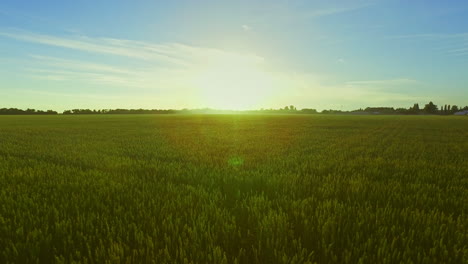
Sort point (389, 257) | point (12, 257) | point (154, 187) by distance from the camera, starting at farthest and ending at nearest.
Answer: point (154, 187) < point (12, 257) < point (389, 257)

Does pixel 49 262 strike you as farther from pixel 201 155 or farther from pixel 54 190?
pixel 201 155

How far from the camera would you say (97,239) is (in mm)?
3451

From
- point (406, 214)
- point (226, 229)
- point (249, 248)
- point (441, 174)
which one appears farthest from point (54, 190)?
point (441, 174)

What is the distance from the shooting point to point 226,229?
11.9 feet

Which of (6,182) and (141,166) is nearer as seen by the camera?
(6,182)

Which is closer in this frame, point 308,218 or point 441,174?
point 308,218

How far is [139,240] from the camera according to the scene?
10.8 ft

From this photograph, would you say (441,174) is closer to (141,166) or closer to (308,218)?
(308,218)

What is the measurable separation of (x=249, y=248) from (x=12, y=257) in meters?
2.73

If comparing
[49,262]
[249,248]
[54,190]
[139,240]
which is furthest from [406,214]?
[54,190]

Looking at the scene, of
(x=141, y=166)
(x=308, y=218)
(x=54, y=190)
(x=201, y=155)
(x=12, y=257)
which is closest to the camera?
(x=12, y=257)

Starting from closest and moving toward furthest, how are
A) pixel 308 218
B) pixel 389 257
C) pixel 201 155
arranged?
pixel 389 257, pixel 308 218, pixel 201 155

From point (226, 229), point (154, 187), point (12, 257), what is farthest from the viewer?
point (154, 187)

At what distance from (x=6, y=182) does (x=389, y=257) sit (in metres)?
7.74
